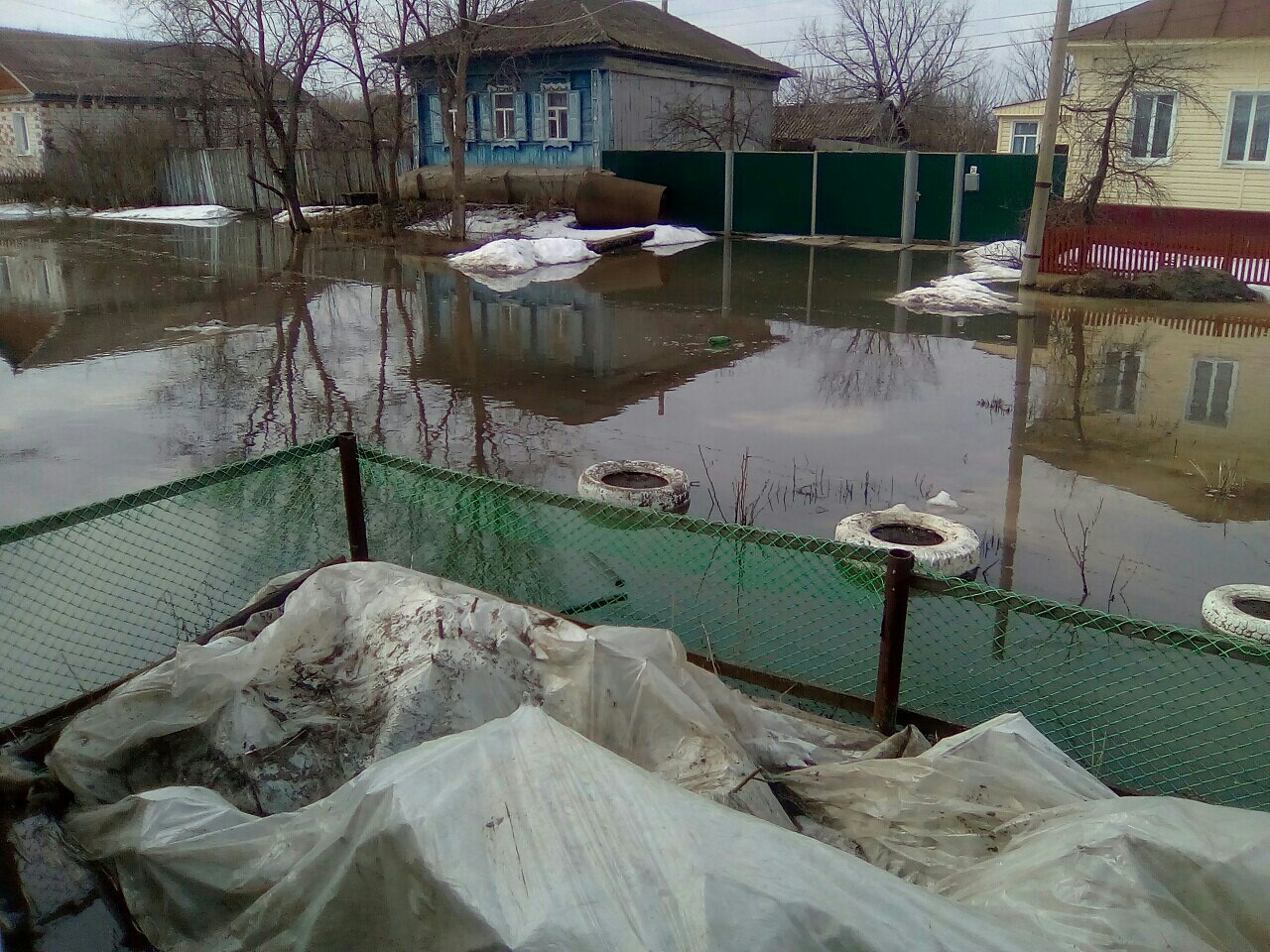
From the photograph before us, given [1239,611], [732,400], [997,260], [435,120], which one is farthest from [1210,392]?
[435,120]

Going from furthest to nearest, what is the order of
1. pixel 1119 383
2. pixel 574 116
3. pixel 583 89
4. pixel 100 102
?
pixel 100 102 < pixel 574 116 < pixel 583 89 < pixel 1119 383

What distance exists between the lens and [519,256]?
17469 millimetres

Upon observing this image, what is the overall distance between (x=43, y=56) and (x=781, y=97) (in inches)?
1178

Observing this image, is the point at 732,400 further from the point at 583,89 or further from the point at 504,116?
the point at 504,116

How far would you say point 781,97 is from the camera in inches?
1738

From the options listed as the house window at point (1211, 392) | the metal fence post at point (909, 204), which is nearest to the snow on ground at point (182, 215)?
the metal fence post at point (909, 204)

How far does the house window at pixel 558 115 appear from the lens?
2509 cm

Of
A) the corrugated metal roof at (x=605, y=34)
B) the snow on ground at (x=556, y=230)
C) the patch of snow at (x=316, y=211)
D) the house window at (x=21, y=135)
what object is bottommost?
the snow on ground at (x=556, y=230)

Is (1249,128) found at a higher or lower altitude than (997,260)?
higher

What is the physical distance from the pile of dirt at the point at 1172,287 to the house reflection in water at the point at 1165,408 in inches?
44.1

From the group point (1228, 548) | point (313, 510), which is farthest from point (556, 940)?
point (1228, 548)

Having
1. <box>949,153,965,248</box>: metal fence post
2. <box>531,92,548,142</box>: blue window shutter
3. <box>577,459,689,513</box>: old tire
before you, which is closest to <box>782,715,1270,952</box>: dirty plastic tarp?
<box>577,459,689,513</box>: old tire

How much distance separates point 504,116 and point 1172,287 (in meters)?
17.4

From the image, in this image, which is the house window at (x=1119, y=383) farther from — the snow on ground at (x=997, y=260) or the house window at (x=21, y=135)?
the house window at (x=21, y=135)
